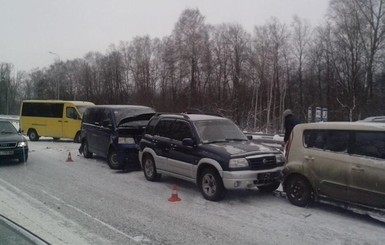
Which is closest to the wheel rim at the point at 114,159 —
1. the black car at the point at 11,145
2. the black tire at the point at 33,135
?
the black car at the point at 11,145

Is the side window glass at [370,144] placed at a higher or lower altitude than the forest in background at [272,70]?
lower

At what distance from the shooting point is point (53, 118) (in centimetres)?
2333

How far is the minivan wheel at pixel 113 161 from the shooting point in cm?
1305

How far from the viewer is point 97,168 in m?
13.5

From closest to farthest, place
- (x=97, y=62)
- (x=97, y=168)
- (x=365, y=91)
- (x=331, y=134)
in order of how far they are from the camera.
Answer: (x=331, y=134) → (x=97, y=168) → (x=365, y=91) → (x=97, y=62)

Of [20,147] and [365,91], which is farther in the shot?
[365,91]

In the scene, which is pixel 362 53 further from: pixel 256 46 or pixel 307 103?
pixel 256 46

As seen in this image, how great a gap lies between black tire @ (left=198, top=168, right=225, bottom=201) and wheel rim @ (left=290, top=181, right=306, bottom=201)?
1.45 metres

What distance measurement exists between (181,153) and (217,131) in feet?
3.35

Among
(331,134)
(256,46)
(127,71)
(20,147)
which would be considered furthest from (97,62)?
(331,134)

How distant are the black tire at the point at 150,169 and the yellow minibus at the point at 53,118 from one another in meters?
12.0

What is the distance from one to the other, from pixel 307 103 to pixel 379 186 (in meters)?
56.5

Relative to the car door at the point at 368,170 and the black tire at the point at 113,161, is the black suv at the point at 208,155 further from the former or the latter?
the car door at the point at 368,170

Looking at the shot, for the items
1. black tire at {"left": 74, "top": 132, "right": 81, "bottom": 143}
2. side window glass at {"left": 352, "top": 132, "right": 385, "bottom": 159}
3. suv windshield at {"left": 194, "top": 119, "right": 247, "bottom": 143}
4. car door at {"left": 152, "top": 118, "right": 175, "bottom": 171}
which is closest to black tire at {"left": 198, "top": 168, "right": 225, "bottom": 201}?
suv windshield at {"left": 194, "top": 119, "right": 247, "bottom": 143}
